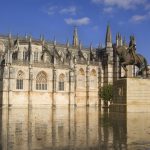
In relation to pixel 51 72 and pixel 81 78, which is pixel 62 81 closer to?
pixel 51 72

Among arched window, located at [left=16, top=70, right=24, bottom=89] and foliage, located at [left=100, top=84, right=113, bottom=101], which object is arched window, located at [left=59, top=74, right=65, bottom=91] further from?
foliage, located at [left=100, top=84, right=113, bottom=101]

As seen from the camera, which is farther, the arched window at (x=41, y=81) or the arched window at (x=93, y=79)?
the arched window at (x=93, y=79)

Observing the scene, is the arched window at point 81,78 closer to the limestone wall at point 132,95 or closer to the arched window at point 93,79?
the arched window at point 93,79

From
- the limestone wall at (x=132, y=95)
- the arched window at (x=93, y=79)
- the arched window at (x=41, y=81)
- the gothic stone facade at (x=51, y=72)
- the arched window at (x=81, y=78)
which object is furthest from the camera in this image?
the arched window at (x=93, y=79)

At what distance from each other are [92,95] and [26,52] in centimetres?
1804

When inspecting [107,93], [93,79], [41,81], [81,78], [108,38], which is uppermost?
[108,38]

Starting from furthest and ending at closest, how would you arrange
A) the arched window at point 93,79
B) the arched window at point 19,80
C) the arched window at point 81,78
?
1. the arched window at point 93,79
2. the arched window at point 81,78
3. the arched window at point 19,80

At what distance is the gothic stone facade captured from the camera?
200ft

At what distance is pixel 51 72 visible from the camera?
6694 centimetres

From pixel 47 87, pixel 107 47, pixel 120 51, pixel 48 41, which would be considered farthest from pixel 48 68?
pixel 120 51

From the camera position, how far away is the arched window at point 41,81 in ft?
213

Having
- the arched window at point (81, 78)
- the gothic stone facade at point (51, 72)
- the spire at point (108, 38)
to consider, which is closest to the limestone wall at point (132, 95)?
the gothic stone facade at point (51, 72)

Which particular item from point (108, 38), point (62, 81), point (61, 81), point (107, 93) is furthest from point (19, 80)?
point (108, 38)

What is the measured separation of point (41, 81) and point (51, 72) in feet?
9.49
